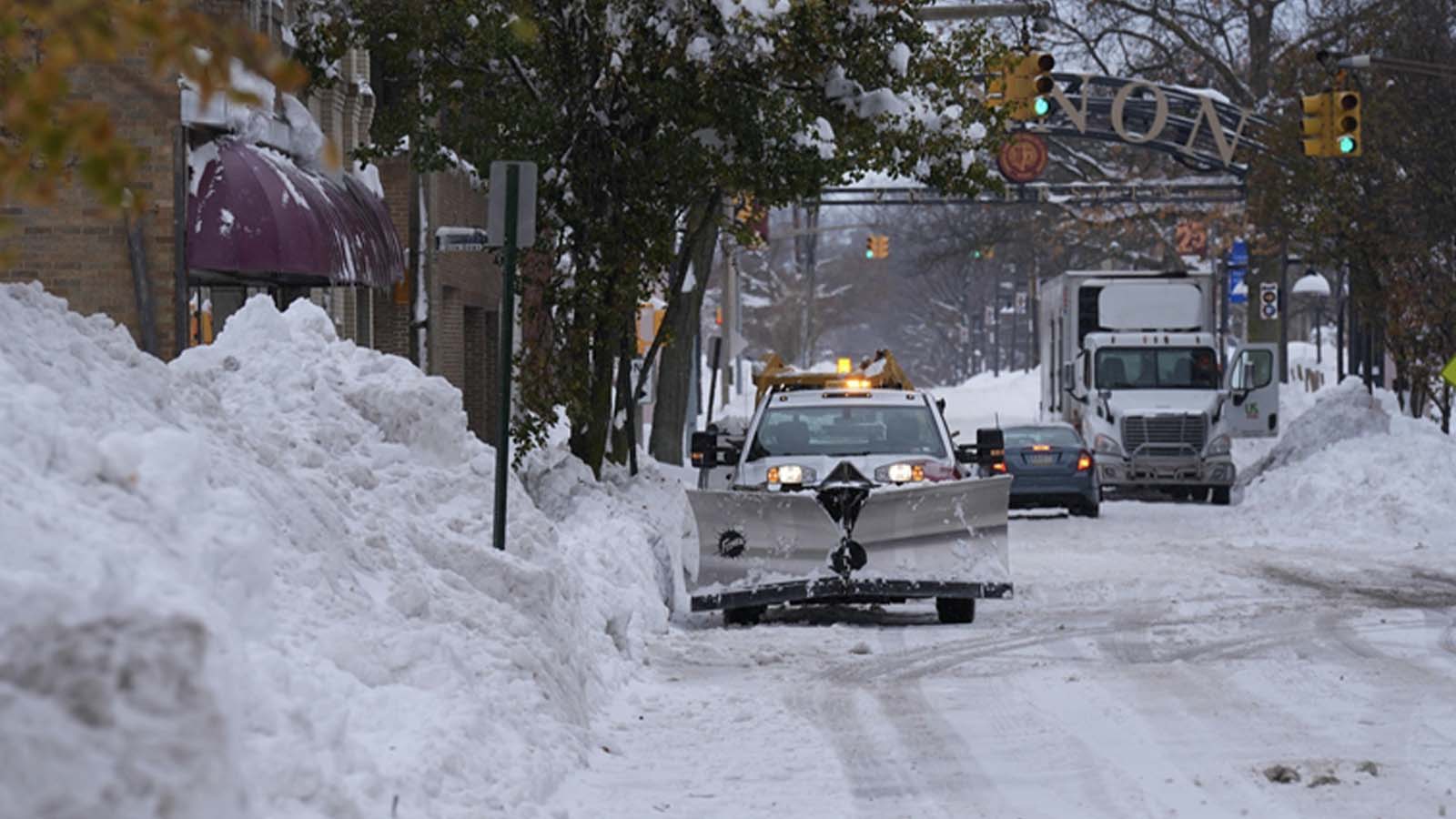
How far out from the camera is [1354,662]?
13.3m

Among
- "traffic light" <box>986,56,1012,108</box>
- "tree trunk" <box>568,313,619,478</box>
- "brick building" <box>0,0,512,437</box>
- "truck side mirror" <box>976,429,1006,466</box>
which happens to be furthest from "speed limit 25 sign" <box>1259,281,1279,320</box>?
"truck side mirror" <box>976,429,1006,466</box>

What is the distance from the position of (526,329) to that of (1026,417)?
1962 inches

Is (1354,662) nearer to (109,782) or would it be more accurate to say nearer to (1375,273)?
(109,782)

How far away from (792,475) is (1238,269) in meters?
38.8

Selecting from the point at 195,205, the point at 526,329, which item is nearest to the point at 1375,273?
the point at 526,329

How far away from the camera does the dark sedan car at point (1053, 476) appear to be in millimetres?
31281

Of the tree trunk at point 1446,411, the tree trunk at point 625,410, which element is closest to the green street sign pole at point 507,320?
the tree trunk at point 625,410

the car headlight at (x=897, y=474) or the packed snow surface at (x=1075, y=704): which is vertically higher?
the car headlight at (x=897, y=474)

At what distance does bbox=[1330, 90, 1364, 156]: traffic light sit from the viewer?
27.5 metres

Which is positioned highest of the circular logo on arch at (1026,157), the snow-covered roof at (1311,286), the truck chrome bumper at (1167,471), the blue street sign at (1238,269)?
the circular logo on arch at (1026,157)

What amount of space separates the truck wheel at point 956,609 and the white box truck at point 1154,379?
18806 mm

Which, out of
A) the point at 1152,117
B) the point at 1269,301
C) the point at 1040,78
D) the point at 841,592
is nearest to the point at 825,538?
the point at 841,592

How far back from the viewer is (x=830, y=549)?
15.8 m

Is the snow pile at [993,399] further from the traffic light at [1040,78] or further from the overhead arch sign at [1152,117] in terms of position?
the traffic light at [1040,78]
